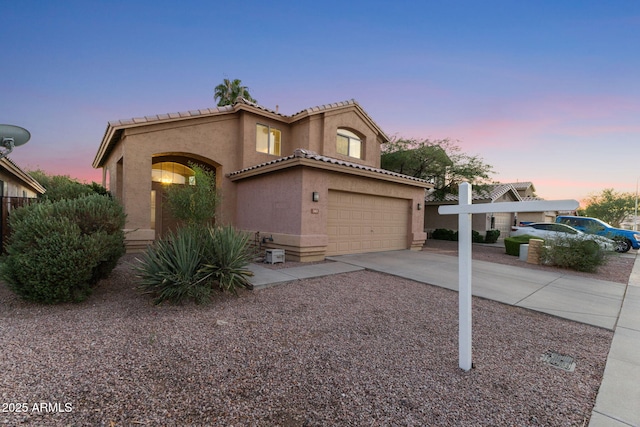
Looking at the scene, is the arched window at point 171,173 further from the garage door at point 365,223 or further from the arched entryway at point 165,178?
the garage door at point 365,223

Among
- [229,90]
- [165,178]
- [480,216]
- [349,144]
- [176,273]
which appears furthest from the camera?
[229,90]

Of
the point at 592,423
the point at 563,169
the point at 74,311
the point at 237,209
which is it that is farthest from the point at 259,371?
the point at 563,169

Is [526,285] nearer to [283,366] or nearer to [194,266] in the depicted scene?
[283,366]

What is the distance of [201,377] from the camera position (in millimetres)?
2668

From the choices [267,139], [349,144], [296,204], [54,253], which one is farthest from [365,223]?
[54,253]

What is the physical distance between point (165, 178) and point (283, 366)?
12.8 meters

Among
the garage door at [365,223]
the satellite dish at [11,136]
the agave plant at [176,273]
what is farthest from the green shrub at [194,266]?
the satellite dish at [11,136]

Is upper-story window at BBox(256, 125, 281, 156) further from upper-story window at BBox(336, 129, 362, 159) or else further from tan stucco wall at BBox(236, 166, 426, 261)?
upper-story window at BBox(336, 129, 362, 159)

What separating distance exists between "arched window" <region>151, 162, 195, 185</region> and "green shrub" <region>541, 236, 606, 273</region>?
49.4 feet

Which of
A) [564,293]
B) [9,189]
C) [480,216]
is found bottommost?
[564,293]

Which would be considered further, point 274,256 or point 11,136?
point 274,256

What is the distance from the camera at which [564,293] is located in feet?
20.9

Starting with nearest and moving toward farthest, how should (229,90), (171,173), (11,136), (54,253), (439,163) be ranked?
1. (54,253)
2. (11,136)
3. (171,173)
4. (439,163)
5. (229,90)

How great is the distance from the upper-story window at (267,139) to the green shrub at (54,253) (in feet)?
29.0
